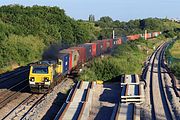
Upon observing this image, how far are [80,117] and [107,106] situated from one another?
196 inches

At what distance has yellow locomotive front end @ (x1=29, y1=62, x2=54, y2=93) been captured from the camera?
26.8 meters

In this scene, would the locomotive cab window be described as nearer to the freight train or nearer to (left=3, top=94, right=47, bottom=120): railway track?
the freight train

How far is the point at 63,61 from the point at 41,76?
13.2ft

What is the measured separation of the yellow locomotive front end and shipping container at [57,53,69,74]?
2590 mm

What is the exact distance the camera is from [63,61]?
30.5 m

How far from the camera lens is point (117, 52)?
51.2 m

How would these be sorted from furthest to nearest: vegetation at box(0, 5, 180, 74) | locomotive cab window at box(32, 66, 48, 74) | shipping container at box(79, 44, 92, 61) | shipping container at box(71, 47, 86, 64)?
vegetation at box(0, 5, 180, 74) < shipping container at box(79, 44, 92, 61) < shipping container at box(71, 47, 86, 64) < locomotive cab window at box(32, 66, 48, 74)

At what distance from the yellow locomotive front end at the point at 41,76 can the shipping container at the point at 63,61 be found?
2590mm

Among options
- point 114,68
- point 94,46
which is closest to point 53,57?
point 114,68

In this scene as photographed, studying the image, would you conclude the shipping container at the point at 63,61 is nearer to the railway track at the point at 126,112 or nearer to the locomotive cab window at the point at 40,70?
the locomotive cab window at the point at 40,70

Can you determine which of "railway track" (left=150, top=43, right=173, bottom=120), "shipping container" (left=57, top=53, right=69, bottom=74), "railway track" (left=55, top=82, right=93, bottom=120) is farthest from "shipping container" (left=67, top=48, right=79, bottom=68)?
"railway track" (left=150, top=43, right=173, bottom=120)

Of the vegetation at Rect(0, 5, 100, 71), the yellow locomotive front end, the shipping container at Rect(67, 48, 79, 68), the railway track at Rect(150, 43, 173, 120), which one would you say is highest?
the vegetation at Rect(0, 5, 100, 71)

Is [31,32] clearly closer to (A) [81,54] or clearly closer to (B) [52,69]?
(A) [81,54]

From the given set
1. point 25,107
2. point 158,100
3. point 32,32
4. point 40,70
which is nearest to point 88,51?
point 40,70
